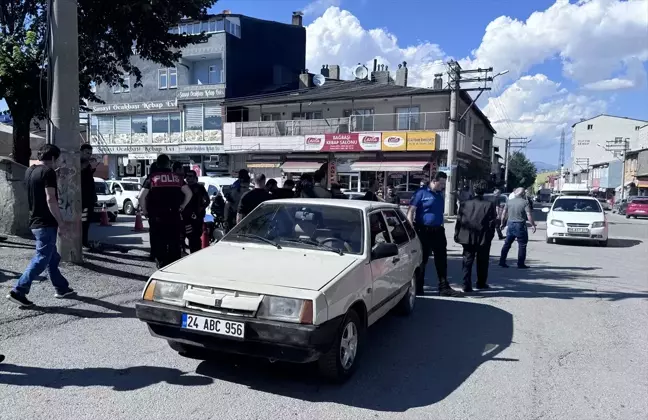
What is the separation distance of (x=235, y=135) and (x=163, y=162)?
2866 centimetres

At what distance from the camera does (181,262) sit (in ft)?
14.3

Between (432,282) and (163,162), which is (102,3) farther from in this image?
(432,282)

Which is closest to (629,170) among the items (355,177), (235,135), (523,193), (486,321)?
(355,177)

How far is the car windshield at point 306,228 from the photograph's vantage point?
4719mm

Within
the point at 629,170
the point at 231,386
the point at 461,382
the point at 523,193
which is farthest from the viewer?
the point at 629,170

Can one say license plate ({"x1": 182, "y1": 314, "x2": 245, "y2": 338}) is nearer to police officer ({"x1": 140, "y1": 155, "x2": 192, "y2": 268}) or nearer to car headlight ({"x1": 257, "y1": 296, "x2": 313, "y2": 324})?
car headlight ({"x1": 257, "y1": 296, "x2": 313, "y2": 324})

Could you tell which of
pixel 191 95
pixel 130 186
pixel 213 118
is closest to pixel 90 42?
pixel 130 186

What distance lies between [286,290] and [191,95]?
34.7 m

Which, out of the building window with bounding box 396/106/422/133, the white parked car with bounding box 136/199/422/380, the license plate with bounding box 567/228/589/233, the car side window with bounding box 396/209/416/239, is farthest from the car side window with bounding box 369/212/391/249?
the building window with bounding box 396/106/422/133

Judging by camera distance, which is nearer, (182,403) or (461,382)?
(182,403)

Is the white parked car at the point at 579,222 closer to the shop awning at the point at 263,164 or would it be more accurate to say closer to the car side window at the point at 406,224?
the car side window at the point at 406,224

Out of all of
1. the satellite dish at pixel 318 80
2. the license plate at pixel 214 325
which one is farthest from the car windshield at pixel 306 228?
the satellite dish at pixel 318 80

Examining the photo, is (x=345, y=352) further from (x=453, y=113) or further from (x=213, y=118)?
(x=213, y=118)

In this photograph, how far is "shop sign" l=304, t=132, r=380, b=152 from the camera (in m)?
30.7
